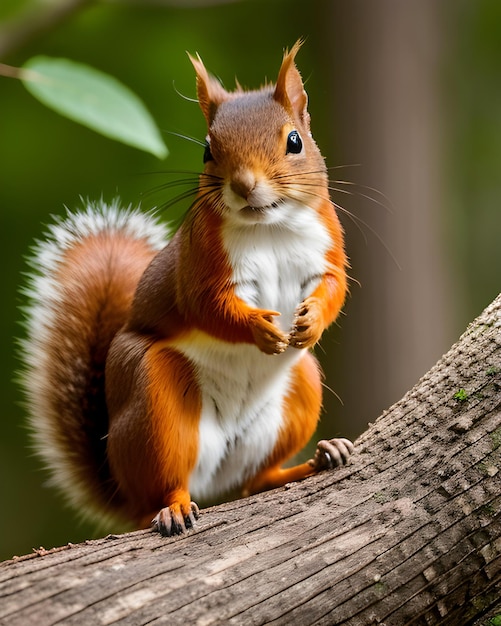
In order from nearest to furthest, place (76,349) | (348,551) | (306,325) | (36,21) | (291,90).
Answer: (348,551)
(306,325)
(291,90)
(36,21)
(76,349)

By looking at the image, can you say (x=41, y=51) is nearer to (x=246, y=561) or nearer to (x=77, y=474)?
(x=77, y=474)

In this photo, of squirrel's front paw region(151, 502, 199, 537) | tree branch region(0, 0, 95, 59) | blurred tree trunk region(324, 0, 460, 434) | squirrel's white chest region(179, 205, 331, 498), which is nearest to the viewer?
squirrel's front paw region(151, 502, 199, 537)

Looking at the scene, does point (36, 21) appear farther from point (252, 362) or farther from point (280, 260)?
point (252, 362)

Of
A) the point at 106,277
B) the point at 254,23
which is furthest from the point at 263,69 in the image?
the point at 106,277

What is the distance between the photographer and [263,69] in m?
3.65

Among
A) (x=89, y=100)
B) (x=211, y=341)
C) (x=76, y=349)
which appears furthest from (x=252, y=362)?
(x=89, y=100)

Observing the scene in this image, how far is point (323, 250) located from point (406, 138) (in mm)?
1600

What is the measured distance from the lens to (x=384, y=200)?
3.10 m

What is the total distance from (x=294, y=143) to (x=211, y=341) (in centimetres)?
44

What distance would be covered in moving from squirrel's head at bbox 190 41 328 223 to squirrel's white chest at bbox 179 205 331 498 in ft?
0.29

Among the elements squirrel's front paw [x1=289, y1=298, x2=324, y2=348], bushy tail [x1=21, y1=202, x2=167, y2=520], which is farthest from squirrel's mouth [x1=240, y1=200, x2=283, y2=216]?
bushy tail [x1=21, y1=202, x2=167, y2=520]

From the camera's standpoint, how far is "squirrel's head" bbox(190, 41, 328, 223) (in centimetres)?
153

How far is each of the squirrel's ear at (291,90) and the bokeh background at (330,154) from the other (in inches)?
49.8

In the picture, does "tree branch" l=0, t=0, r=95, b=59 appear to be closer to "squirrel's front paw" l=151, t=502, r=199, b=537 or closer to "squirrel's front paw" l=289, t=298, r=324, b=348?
"squirrel's front paw" l=289, t=298, r=324, b=348
